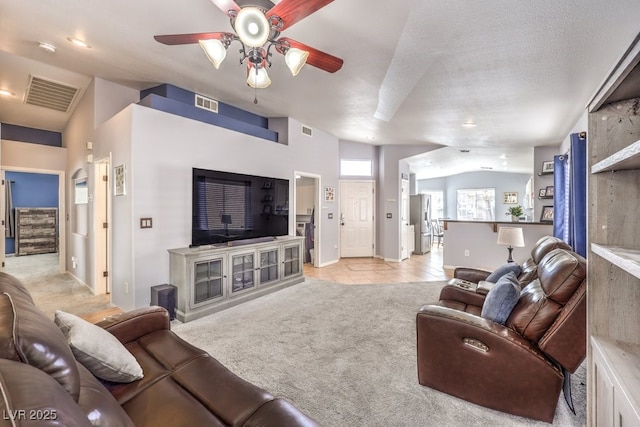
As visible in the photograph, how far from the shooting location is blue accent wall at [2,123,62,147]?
514cm

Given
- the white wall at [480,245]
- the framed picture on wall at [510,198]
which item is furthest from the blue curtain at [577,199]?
the framed picture on wall at [510,198]

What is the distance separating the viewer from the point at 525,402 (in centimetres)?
160

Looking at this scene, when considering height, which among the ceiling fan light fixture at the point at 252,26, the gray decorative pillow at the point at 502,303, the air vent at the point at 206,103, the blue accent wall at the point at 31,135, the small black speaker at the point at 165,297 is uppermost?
the air vent at the point at 206,103

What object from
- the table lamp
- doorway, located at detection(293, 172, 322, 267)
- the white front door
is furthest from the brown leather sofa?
the white front door

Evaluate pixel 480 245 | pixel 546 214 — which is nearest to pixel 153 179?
pixel 480 245

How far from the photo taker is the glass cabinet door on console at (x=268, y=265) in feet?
13.0

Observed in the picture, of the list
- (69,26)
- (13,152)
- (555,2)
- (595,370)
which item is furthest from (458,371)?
(13,152)

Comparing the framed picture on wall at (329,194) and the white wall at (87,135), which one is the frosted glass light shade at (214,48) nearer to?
the white wall at (87,135)

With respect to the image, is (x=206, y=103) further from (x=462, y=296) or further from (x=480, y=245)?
(x=480, y=245)

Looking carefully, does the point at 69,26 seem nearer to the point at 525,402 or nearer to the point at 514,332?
the point at 514,332

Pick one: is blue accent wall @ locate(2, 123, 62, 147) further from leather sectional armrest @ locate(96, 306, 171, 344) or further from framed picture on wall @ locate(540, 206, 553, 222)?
framed picture on wall @ locate(540, 206, 553, 222)

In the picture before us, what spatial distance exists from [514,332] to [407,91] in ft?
9.53

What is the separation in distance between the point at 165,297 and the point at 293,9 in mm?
Result: 2935

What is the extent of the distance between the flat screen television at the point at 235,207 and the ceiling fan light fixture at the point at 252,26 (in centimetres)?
194
